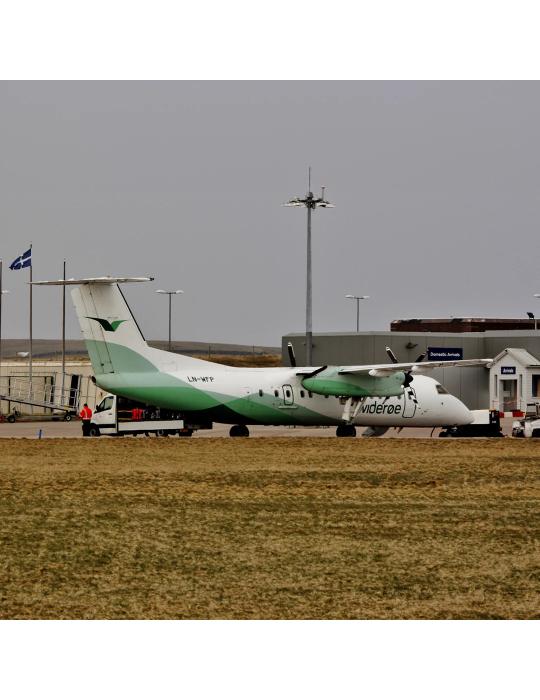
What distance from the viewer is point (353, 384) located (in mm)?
49312

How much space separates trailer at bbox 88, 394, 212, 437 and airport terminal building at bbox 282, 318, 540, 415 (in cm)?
2776

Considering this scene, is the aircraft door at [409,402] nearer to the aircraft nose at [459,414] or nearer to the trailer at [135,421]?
the aircraft nose at [459,414]

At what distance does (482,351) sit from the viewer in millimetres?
87500

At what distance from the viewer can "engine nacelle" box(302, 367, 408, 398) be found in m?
48.8

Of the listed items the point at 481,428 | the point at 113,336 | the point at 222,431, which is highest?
the point at 113,336

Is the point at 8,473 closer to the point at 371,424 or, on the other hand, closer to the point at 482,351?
the point at 371,424

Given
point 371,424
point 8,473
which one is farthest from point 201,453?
point 371,424

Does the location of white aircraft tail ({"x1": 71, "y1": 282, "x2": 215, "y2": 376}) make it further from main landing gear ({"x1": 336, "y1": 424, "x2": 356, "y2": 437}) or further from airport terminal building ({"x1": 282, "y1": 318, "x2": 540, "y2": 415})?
airport terminal building ({"x1": 282, "y1": 318, "x2": 540, "y2": 415})

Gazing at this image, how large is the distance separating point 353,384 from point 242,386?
5.17m

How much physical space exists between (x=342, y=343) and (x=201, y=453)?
4968 cm

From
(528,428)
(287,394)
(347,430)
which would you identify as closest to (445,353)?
(528,428)

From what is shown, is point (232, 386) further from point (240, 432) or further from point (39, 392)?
point (39, 392)

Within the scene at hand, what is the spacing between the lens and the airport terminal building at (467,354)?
71.1 m

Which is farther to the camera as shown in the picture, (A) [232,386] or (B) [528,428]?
(B) [528,428]
